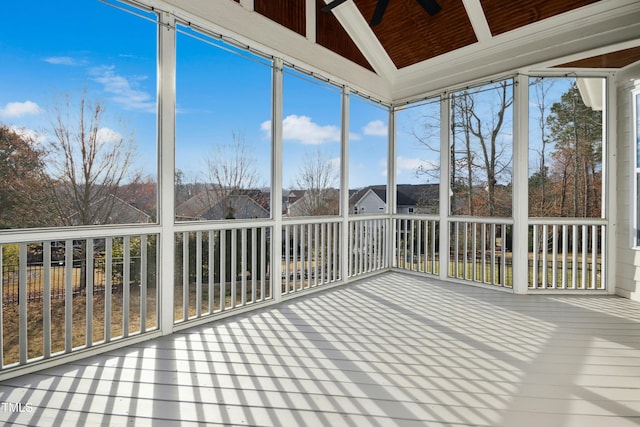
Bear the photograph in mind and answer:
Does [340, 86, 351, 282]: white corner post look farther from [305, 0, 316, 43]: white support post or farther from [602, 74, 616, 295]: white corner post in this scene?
[602, 74, 616, 295]: white corner post

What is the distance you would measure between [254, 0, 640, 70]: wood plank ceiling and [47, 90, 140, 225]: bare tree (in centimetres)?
187

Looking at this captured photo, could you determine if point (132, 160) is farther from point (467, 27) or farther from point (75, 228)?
point (467, 27)

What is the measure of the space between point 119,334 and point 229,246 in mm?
1156

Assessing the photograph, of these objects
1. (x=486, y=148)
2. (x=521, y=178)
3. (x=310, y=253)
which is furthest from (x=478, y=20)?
(x=310, y=253)

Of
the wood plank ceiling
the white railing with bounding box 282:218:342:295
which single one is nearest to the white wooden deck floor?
the white railing with bounding box 282:218:342:295

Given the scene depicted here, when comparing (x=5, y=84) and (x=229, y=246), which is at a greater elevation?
(x=5, y=84)

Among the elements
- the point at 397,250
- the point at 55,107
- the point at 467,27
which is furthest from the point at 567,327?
Answer: the point at 55,107

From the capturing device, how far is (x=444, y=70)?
4520 millimetres

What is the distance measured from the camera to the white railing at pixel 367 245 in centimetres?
475

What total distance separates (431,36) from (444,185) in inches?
75.1

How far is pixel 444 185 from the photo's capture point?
4.69 metres

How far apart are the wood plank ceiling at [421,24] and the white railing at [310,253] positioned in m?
2.18

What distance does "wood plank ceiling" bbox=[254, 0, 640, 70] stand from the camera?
11.7 feet

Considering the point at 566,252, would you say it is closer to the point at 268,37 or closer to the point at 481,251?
the point at 481,251
